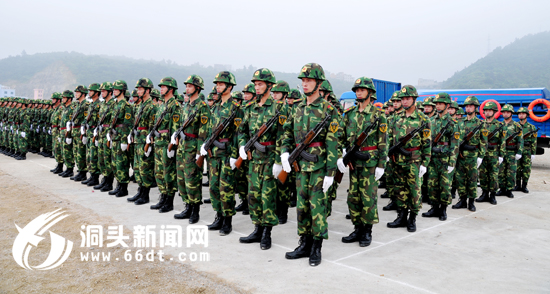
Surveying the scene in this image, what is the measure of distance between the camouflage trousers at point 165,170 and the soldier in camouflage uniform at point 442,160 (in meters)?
4.43

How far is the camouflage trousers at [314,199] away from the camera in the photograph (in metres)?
4.32

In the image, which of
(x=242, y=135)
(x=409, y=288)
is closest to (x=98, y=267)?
(x=242, y=135)

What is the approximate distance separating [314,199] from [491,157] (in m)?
5.80

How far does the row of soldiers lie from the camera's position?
443 centimetres

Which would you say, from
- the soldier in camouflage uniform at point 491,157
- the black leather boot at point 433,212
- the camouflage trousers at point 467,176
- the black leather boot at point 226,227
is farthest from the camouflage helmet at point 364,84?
the soldier in camouflage uniform at point 491,157

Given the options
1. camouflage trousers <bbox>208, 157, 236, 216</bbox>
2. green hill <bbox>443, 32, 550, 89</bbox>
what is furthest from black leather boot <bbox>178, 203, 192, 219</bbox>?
green hill <bbox>443, 32, 550, 89</bbox>

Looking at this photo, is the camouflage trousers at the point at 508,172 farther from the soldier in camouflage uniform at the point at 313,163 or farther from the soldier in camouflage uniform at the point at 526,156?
the soldier in camouflage uniform at the point at 313,163

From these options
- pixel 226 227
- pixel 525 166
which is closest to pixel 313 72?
pixel 226 227

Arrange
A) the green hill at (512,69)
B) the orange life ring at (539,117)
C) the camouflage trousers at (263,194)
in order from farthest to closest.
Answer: the green hill at (512,69)
the orange life ring at (539,117)
the camouflage trousers at (263,194)

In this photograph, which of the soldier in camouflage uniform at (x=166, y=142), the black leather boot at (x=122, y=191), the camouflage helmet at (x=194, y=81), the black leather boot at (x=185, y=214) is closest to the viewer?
the camouflage helmet at (x=194, y=81)

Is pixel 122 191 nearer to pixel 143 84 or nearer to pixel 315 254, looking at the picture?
pixel 143 84

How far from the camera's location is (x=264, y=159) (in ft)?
16.0

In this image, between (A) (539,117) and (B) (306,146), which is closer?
(B) (306,146)

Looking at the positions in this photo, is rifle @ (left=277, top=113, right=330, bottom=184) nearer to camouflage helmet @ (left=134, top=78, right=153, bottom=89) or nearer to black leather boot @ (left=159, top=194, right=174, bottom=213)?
black leather boot @ (left=159, top=194, right=174, bottom=213)
